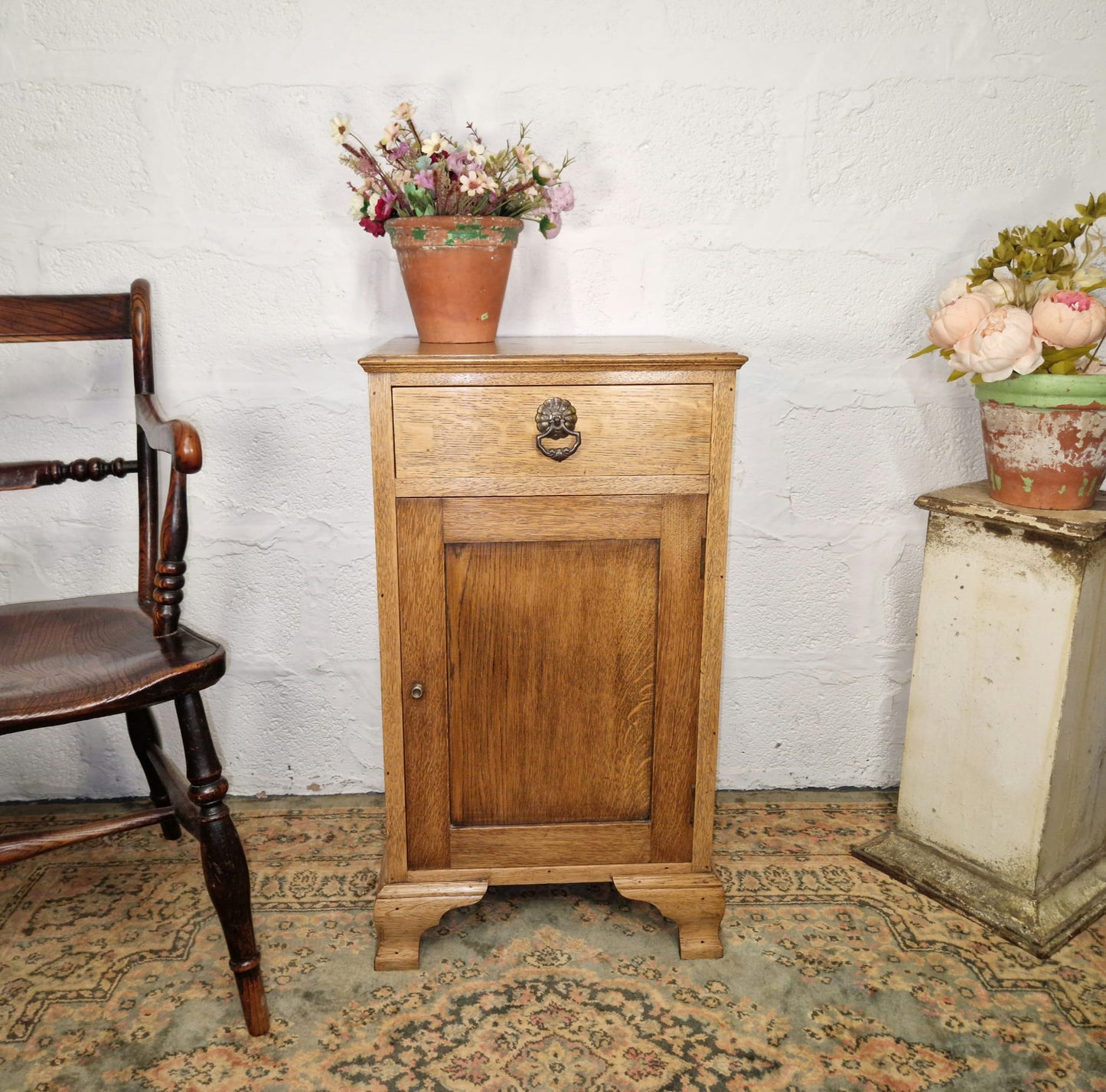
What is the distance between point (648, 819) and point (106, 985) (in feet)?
3.11

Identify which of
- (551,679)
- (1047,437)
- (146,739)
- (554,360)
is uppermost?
(554,360)

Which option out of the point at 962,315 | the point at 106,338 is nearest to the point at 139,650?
the point at 106,338

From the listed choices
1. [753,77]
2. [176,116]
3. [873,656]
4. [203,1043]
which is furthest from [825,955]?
[176,116]

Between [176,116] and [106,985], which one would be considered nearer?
[106,985]

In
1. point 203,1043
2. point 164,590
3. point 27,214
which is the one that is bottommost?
point 203,1043

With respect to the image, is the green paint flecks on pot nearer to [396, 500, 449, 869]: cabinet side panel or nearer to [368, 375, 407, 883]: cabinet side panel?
[368, 375, 407, 883]: cabinet side panel

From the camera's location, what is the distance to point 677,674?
4.98 ft

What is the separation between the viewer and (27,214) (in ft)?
5.98

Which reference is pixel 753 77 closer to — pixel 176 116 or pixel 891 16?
pixel 891 16

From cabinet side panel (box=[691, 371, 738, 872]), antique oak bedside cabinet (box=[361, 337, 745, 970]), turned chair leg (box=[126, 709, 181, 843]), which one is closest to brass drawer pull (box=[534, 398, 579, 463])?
antique oak bedside cabinet (box=[361, 337, 745, 970])

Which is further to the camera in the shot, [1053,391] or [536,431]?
→ [1053,391]

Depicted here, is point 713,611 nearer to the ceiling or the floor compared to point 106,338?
nearer to the floor

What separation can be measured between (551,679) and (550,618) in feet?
0.35

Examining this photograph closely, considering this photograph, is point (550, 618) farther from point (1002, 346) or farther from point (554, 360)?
point (1002, 346)
